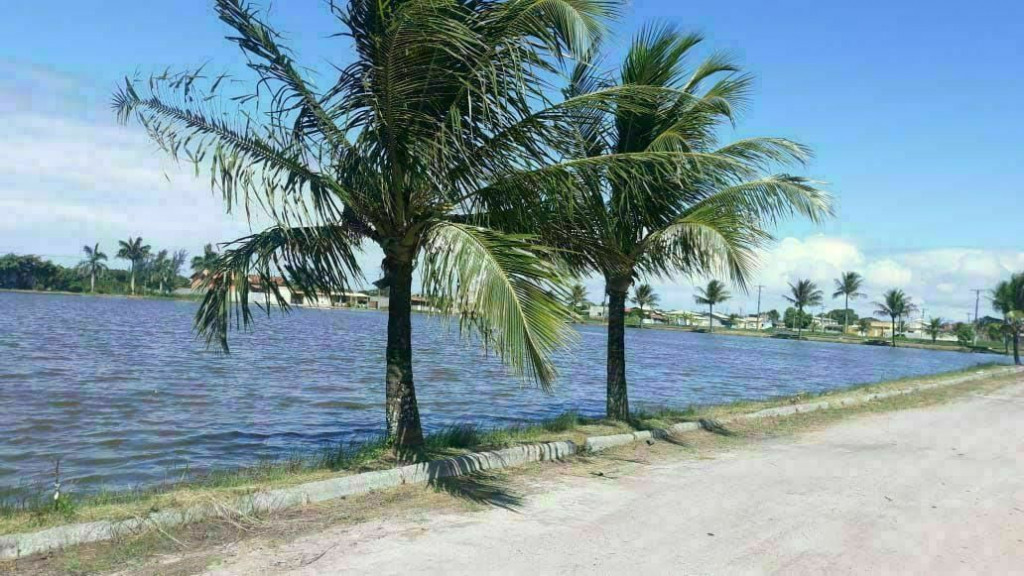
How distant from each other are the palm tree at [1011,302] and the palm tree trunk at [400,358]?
46.1 meters

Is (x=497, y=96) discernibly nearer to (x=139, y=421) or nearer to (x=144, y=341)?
(x=139, y=421)

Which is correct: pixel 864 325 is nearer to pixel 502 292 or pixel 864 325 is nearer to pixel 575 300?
pixel 575 300

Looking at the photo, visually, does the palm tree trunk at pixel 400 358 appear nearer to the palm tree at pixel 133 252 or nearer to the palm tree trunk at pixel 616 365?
the palm tree trunk at pixel 616 365

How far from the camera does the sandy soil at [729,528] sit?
5.31 metres

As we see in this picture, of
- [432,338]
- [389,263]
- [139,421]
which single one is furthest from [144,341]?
[389,263]

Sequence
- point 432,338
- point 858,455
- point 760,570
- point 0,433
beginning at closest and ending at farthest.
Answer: point 760,570
point 858,455
point 0,433
point 432,338

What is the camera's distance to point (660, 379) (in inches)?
1027

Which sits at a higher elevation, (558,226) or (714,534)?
(558,226)

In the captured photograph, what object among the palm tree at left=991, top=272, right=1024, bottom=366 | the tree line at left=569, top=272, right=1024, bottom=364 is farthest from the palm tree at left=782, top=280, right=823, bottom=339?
the palm tree at left=991, top=272, right=1024, bottom=366

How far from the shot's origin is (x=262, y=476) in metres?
7.59

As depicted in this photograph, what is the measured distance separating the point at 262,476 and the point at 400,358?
69.4 inches

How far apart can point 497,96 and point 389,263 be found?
215 cm

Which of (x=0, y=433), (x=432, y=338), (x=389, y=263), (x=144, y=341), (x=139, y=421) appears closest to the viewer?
(x=389, y=263)

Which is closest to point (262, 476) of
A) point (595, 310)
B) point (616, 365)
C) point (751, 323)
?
point (616, 365)
